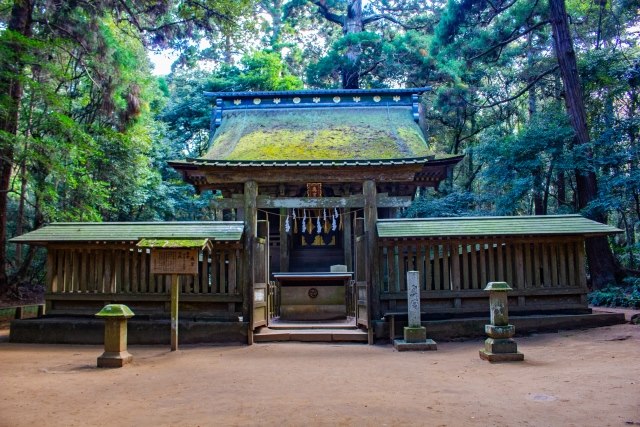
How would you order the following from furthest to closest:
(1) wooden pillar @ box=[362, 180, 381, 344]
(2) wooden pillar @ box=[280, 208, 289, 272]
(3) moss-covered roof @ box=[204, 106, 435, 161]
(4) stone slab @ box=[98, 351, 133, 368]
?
(2) wooden pillar @ box=[280, 208, 289, 272]
(3) moss-covered roof @ box=[204, 106, 435, 161]
(1) wooden pillar @ box=[362, 180, 381, 344]
(4) stone slab @ box=[98, 351, 133, 368]

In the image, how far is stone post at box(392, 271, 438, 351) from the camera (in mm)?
8898

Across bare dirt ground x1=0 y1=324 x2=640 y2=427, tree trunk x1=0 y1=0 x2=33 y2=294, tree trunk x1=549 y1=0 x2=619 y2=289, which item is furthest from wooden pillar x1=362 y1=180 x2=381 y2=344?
tree trunk x1=0 y1=0 x2=33 y2=294

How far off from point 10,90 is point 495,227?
12.8 m

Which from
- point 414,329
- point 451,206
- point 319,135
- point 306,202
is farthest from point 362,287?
point 451,206

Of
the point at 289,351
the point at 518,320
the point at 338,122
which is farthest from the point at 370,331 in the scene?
the point at 338,122

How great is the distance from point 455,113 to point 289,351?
16153 mm

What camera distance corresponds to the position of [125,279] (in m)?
10.4

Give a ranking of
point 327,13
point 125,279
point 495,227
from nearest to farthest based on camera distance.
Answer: point 495,227
point 125,279
point 327,13

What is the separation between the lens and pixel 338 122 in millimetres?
16828

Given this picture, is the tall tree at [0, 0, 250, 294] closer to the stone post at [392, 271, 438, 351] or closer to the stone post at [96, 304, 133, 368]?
the stone post at [96, 304, 133, 368]

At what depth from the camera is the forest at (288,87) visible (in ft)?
44.0

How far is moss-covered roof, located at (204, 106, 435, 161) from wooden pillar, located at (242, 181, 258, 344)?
11.3ft

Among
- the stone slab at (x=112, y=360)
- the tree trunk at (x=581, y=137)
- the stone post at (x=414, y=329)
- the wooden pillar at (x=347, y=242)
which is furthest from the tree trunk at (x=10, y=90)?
the tree trunk at (x=581, y=137)

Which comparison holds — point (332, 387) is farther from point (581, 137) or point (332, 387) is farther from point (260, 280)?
point (581, 137)
